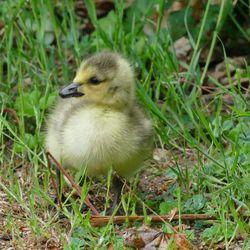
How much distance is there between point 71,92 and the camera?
12.4 ft

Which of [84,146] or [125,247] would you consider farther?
[84,146]

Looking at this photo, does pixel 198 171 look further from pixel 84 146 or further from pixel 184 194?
pixel 84 146

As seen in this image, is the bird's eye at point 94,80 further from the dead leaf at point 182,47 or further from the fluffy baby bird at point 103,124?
the dead leaf at point 182,47

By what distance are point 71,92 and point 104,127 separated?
8.7 inches

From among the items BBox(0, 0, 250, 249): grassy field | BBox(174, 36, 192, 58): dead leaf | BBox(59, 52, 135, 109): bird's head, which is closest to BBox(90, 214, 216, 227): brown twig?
BBox(0, 0, 250, 249): grassy field

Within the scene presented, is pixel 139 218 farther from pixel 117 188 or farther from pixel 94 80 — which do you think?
pixel 94 80

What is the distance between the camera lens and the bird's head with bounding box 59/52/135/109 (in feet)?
12.4

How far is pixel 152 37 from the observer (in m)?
4.95

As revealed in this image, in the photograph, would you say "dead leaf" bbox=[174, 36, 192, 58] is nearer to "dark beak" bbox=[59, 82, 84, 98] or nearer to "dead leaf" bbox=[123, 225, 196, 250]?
"dark beak" bbox=[59, 82, 84, 98]

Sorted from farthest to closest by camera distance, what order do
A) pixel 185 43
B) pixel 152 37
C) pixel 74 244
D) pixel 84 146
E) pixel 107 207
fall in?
pixel 185 43 < pixel 152 37 < pixel 107 207 < pixel 84 146 < pixel 74 244

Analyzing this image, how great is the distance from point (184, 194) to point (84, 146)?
52cm

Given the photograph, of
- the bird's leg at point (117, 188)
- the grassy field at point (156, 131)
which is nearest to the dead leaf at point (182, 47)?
the grassy field at point (156, 131)

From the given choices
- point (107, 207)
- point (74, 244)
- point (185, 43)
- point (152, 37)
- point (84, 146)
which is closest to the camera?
point (74, 244)

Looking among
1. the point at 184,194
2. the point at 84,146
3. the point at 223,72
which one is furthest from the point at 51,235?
the point at 223,72
